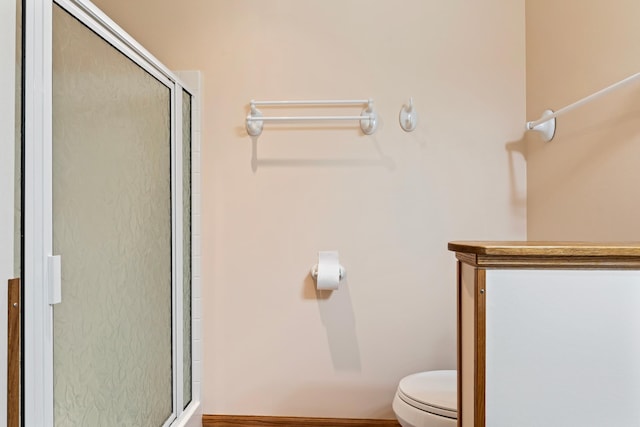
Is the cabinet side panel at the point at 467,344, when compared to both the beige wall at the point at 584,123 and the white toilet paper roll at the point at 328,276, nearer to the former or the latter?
the beige wall at the point at 584,123

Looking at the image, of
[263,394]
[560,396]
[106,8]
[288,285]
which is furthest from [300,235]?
[106,8]

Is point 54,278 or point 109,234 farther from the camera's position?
point 109,234

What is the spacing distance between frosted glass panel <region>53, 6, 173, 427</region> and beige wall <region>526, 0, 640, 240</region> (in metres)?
1.54

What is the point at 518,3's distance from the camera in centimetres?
192

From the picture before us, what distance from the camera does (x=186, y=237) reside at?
189cm

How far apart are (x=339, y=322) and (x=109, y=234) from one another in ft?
3.48

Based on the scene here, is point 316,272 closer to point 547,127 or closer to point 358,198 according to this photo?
point 358,198

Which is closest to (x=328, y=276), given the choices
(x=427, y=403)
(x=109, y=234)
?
(x=427, y=403)

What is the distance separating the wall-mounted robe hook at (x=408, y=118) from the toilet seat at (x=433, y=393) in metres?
1.05

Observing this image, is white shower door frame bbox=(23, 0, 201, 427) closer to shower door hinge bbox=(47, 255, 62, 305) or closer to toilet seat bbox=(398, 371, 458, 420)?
shower door hinge bbox=(47, 255, 62, 305)

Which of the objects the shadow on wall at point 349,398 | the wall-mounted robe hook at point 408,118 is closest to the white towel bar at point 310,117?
the wall-mounted robe hook at point 408,118

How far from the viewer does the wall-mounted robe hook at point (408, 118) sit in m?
1.90

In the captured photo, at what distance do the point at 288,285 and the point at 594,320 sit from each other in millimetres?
1286

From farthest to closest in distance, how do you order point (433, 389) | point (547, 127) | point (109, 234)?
point (547, 127)
point (433, 389)
point (109, 234)
